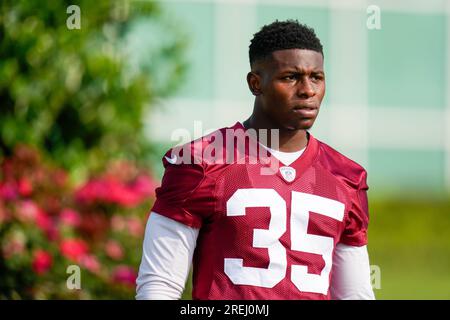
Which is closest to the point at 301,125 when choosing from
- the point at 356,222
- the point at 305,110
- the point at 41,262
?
the point at 305,110

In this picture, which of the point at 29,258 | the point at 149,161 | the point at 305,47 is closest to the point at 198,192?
the point at 305,47

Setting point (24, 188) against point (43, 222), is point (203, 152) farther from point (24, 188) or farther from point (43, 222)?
point (24, 188)

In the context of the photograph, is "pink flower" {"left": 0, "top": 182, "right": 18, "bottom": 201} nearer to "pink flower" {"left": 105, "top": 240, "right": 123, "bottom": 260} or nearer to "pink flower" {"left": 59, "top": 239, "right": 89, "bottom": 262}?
"pink flower" {"left": 59, "top": 239, "right": 89, "bottom": 262}

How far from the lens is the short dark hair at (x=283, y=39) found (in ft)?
9.11

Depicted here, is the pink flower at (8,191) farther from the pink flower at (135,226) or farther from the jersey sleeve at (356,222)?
the jersey sleeve at (356,222)

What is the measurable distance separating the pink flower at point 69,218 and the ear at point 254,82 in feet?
11.0

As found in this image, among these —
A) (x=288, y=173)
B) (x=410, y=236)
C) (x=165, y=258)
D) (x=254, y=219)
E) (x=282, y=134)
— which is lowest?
(x=410, y=236)

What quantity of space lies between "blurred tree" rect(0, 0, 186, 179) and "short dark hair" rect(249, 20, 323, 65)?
388 centimetres

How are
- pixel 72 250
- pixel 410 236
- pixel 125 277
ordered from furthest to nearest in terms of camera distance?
1. pixel 410 236
2. pixel 72 250
3. pixel 125 277

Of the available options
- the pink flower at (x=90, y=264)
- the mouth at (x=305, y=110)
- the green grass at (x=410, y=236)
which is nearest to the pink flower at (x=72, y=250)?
the pink flower at (x=90, y=264)

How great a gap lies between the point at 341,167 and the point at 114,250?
332cm

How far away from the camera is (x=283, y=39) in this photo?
279 centimetres

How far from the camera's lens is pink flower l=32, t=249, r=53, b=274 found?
530 cm

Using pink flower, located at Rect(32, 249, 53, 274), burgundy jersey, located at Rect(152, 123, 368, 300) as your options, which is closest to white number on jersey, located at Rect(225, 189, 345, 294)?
burgundy jersey, located at Rect(152, 123, 368, 300)
